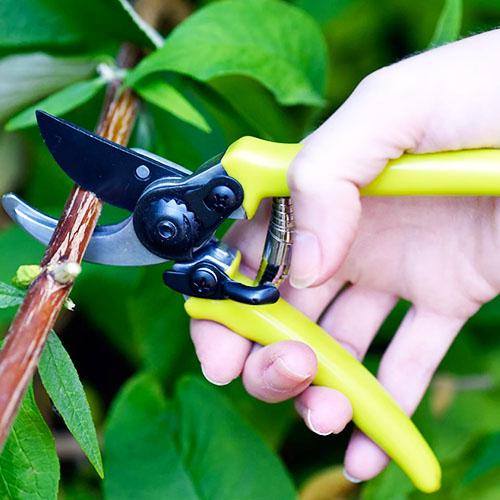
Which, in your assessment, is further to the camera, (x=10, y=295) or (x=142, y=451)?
(x=142, y=451)

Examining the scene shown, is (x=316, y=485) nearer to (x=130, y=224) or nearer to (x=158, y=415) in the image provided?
(x=158, y=415)

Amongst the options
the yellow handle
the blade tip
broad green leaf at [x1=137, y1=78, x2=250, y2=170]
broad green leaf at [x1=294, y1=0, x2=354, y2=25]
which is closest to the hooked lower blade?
the blade tip

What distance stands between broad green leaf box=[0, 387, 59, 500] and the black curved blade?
17cm

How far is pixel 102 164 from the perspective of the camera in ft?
2.16

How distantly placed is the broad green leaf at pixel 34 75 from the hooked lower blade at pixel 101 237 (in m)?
0.30

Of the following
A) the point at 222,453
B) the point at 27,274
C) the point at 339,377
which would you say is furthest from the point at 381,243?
the point at 27,274

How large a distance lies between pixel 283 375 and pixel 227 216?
14 cm

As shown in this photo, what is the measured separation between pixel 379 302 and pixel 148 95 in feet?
1.05

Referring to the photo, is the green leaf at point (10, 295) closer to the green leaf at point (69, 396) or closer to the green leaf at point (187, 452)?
the green leaf at point (69, 396)

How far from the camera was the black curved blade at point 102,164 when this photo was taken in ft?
2.13

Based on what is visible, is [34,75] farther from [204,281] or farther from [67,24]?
[204,281]

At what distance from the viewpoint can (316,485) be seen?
103 centimetres

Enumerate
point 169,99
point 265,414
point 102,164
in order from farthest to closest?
point 265,414 < point 169,99 < point 102,164

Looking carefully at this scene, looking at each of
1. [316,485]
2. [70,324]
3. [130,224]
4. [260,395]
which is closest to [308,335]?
[260,395]
